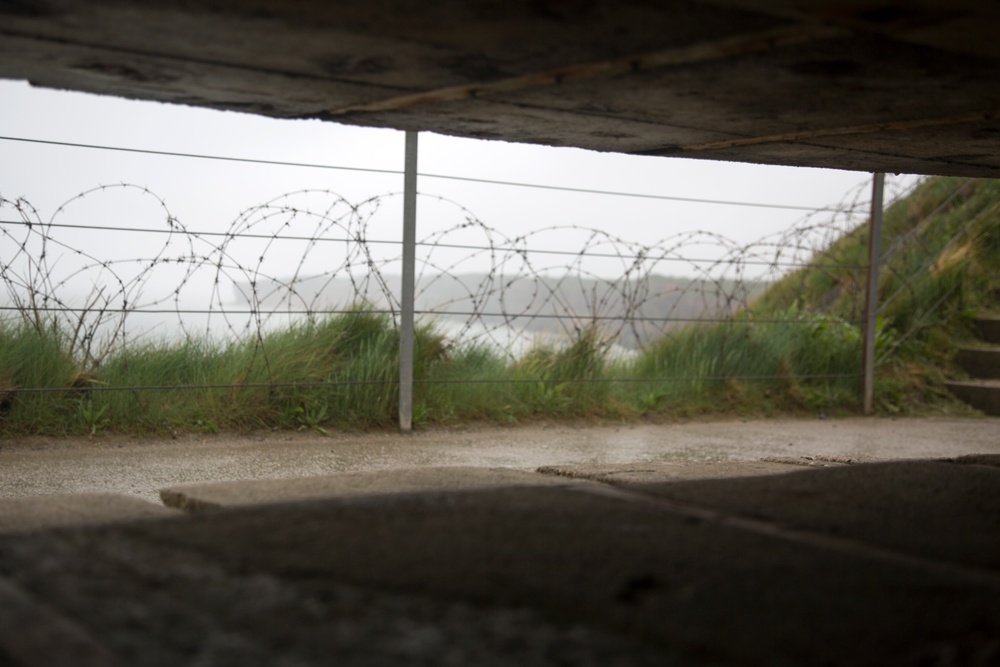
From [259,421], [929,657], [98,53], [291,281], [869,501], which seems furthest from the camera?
[291,281]

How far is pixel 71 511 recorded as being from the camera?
1767 millimetres

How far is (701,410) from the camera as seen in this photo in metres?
6.23

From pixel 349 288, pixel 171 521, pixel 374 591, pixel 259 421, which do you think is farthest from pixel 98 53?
pixel 349 288

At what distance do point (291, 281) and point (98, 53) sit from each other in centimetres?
378

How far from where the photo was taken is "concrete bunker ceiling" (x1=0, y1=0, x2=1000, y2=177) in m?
1.47

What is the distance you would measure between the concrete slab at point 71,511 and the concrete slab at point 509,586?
206 millimetres

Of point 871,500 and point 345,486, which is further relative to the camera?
point 345,486

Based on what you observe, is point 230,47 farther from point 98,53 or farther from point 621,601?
point 621,601

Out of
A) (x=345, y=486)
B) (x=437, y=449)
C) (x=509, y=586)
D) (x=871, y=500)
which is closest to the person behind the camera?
(x=509, y=586)

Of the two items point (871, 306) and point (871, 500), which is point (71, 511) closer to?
point (871, 500)

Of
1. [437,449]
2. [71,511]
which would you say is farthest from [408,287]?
[71,511]

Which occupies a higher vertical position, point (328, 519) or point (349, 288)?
point (349, 288)

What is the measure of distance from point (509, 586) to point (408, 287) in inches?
160

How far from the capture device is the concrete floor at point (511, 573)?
41.6 inches
